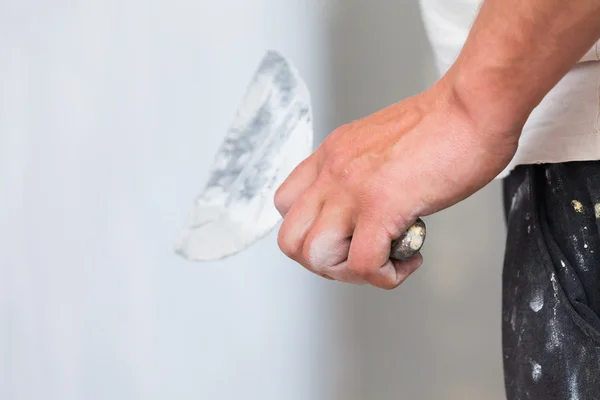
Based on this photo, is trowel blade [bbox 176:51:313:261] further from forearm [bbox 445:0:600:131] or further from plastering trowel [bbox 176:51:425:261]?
forearm [bbox 445:0:600:131]

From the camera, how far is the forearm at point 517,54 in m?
0.33

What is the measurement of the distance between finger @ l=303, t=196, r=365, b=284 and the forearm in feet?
0.36

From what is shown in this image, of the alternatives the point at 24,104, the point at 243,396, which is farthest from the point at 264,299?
the point at 24,104

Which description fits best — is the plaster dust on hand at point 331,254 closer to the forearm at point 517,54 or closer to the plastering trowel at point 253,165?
the forearm at point 517,54

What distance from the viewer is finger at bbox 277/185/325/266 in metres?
0.44

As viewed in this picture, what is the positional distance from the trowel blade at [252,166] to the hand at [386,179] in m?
0.30

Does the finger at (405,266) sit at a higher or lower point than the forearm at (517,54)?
lower

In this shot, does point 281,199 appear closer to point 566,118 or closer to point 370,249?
point 370,249

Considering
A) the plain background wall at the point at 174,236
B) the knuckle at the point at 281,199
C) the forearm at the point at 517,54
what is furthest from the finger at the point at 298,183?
the plain background wall at the point at 174,236

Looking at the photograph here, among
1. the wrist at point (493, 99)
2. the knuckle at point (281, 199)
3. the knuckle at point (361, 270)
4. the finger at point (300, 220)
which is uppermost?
the wrist at point (493, 99)

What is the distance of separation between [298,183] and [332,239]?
0.21 ft

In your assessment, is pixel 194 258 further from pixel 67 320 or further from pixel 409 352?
pixel 409 352

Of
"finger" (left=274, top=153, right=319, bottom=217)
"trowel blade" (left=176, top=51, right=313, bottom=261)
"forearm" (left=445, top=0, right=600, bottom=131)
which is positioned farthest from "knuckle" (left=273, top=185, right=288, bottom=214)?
"trowel blade" (left=176, top=51, right=313, bottom=261)

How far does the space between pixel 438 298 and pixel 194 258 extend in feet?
1.58
